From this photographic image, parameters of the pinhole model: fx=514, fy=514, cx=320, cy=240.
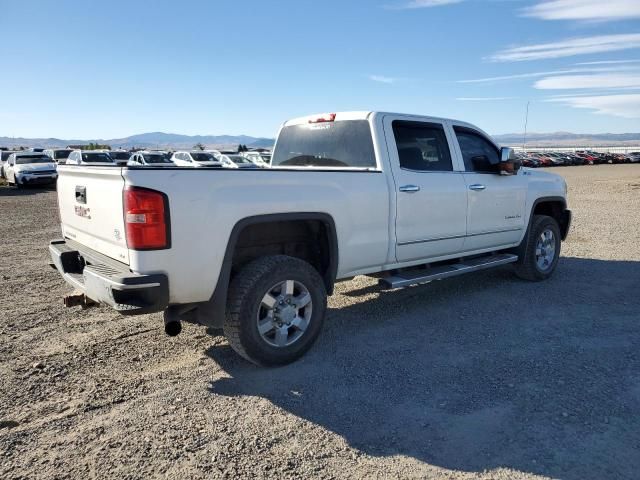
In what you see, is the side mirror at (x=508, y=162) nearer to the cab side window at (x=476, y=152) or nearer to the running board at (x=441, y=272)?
the cab side window at (x=476, y=152)

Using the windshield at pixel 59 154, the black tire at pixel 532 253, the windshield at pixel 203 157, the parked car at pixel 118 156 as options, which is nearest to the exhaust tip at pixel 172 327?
the black tire at pixel 532 253

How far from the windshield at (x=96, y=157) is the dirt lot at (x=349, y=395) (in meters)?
19.4

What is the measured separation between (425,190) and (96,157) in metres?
22.6

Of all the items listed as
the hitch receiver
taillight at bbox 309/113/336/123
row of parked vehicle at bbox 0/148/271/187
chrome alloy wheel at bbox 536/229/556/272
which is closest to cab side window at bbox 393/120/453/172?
taillight at bbox 309/113/336/123

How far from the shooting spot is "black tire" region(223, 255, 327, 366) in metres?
3.79

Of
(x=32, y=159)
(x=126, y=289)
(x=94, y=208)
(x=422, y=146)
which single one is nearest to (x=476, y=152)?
(x=422, y=146)

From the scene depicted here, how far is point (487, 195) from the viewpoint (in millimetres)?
5719

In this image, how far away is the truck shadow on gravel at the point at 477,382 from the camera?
2.97 metres

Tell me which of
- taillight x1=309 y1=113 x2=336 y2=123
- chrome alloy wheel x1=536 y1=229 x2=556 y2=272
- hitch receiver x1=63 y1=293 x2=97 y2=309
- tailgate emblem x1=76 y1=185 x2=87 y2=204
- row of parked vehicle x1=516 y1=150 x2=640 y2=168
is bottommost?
row of parked vehicle x1=516 y1=150 x2=640 y2=168

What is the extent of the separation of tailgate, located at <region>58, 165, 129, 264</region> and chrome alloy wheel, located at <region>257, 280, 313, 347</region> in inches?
43.6

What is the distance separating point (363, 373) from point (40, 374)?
2441 mm

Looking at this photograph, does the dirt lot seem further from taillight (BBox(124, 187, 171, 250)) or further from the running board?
taillight (BBox(124, 187, 171, 250))

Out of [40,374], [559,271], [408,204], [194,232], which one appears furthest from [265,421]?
[559,271]

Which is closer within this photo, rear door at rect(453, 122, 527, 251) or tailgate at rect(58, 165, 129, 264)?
tailgate at rect(58, 165, 129, 264)
